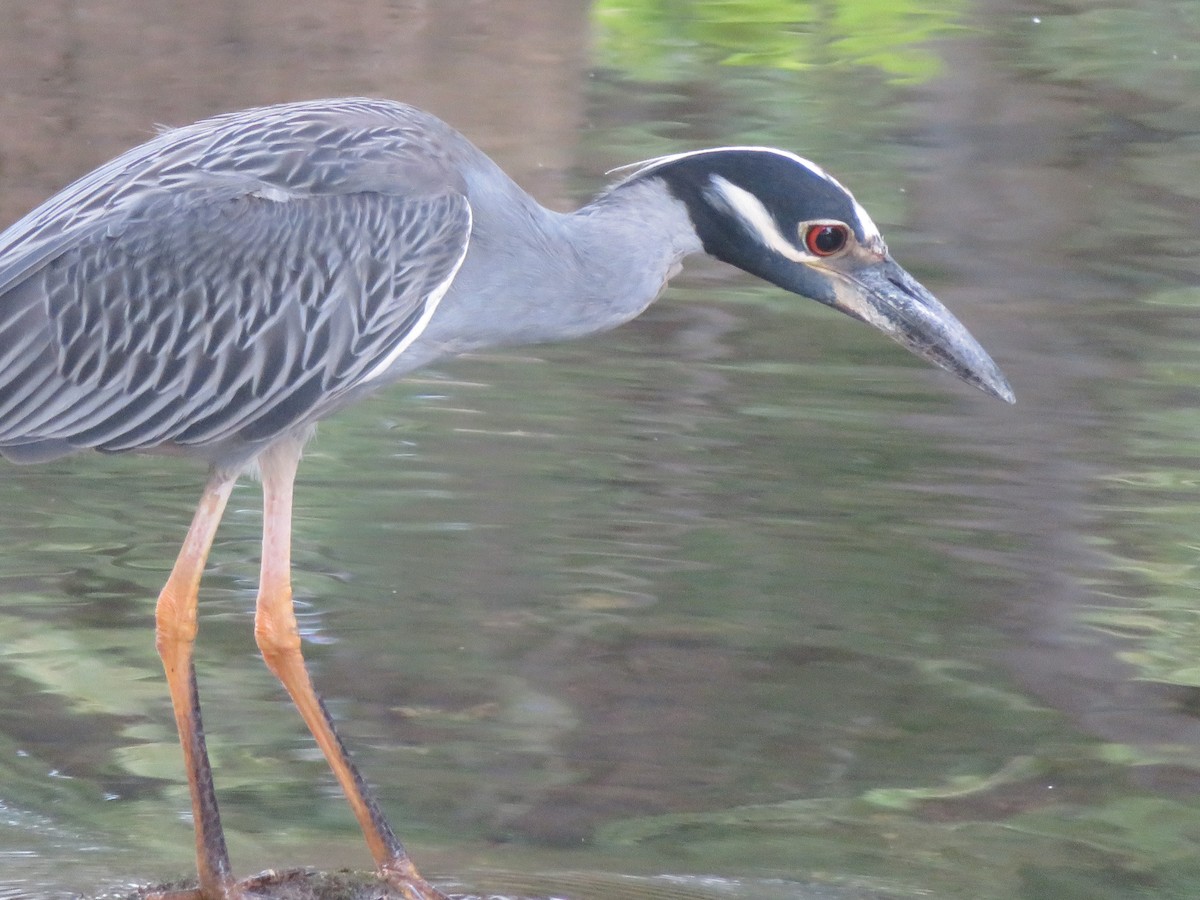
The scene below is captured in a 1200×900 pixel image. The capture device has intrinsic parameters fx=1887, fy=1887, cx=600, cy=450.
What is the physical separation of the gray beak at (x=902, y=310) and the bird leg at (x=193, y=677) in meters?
1.79

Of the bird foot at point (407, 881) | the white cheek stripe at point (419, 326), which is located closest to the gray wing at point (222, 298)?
the white cheek stripe at point (419, 326)

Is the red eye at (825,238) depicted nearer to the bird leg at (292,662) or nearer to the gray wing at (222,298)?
the gray wing at (222,298)

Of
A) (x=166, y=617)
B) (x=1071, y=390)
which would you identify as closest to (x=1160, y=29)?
(x=1071, y=390)

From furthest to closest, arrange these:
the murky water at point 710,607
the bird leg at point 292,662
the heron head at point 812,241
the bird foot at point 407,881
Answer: the murky water at point 710,607 < the heron head at point 812,241 < the bird leg at point 292,662 < the bird foot at point 407,881

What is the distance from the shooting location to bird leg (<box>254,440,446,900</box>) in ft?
16.5

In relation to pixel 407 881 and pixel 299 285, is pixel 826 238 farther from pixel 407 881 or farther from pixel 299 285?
pixel 407 881

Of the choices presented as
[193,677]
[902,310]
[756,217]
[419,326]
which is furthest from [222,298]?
[902,310]

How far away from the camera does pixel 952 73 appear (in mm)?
16766

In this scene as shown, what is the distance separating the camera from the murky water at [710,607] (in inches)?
220

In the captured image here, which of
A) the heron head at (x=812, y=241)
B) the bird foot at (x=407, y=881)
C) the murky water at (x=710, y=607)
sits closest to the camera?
the bird foot at (x=407, y=881)

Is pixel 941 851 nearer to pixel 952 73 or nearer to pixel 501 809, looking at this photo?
pixel 501 809

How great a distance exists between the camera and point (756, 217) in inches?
206

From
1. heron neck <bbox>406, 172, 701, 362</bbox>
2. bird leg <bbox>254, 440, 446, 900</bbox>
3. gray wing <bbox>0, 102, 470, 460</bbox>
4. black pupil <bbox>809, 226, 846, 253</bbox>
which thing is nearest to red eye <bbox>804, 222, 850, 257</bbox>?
black pupil <bbox>809, 226, 846, 253</bbox>

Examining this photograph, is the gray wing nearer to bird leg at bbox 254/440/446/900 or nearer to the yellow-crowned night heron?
the yellow-crowned night heron
